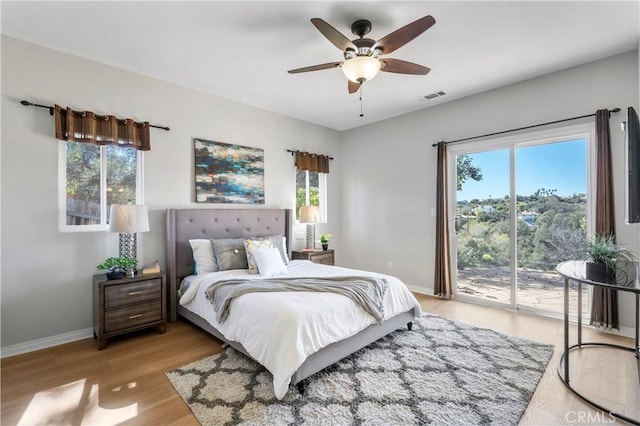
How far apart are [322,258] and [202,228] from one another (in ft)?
6.13

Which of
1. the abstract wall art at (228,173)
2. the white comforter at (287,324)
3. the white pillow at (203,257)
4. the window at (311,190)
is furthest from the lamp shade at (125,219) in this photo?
the window at (311,190)

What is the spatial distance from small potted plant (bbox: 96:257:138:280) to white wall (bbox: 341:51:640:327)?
367 cm

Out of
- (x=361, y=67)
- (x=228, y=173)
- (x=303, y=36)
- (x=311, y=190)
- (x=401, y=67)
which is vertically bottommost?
(x=311, y=190)

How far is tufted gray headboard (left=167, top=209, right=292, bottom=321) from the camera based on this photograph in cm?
335

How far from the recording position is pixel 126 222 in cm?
282

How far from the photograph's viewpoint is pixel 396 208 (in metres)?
4.89

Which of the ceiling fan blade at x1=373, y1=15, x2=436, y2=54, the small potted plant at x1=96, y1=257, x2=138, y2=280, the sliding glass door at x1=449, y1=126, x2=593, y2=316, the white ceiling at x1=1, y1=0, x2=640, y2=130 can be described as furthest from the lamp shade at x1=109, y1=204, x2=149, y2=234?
the sliding glass door at x1=449, y1=126, x2=593, y2=316

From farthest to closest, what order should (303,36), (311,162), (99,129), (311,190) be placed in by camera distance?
(311,190) < (311,162) < (99,129) < (303,36)

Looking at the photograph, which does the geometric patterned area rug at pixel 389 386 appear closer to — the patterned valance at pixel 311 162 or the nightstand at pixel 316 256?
the nightstand at pixel 316 256

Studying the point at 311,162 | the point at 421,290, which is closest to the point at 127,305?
the point at 311,162

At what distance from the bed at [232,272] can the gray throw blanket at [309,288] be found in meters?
0.10

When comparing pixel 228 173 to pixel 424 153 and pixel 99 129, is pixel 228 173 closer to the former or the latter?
pixel 99 129

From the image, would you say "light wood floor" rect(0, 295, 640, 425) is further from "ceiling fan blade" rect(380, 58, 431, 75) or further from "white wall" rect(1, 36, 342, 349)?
"ceiling fan blade" rect(380, 58, 431, 75)

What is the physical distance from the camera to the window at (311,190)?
5.07 metres
